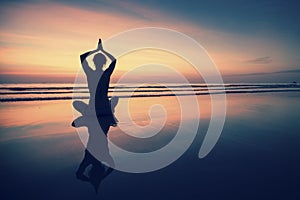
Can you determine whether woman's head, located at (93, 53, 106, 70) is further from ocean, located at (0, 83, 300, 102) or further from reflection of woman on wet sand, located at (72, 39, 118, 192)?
ocean, located at (0, 83, 300, 102)

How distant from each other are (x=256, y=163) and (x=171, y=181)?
2341mm

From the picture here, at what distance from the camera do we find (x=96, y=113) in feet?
29.2

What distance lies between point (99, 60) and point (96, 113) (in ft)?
8.34

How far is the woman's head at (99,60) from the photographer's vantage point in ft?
22.7

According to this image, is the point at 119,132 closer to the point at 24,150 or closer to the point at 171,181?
the point at 24,150

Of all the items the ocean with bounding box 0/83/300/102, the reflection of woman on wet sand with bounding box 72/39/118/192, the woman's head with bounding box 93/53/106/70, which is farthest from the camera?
the ocean with bounding box 0/83/300/102

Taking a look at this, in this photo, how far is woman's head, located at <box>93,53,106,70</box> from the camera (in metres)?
6.93

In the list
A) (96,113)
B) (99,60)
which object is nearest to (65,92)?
(96,113)

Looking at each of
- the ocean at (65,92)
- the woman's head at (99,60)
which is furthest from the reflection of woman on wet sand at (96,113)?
the ocean at (65,92)

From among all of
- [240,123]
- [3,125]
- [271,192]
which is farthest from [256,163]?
[3,125]

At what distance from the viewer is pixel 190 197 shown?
429 cm

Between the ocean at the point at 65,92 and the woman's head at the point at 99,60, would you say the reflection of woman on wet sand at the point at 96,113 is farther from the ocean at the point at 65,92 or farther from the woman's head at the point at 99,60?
the ocean at the point at 65,92

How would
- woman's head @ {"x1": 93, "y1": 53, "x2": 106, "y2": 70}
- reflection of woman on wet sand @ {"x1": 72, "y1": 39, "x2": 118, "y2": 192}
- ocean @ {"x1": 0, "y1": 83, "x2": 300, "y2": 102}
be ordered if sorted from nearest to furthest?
reflection of woman on wet sand @ {"x1": 72, "y1": 39, "x2": 118, "y2": 192}, woman's head @ {"x1": 93, "y1": 53, "x2": 106, "y2": 70}, ocean @ {"x1": 0, "y1": 83, "x2": 300, "y2": 102}

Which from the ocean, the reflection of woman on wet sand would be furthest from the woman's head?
the ocean
